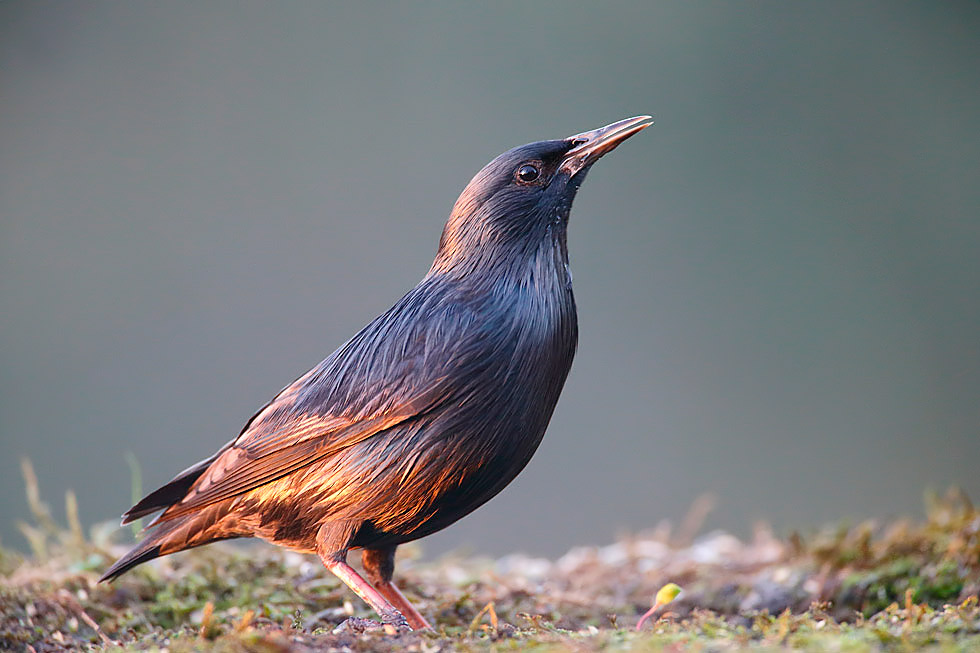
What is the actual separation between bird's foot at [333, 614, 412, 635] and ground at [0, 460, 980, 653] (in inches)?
1.9

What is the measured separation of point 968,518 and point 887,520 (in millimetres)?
391

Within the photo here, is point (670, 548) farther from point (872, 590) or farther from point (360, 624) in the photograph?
point (360, 624)

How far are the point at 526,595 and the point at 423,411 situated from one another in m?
1.41

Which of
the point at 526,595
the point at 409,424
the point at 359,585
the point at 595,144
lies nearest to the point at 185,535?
the point at 359,585

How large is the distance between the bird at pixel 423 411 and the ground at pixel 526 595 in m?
0.41

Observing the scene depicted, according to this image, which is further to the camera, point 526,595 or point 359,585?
point 526,595

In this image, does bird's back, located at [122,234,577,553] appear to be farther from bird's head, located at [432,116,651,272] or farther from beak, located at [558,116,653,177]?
beak, located at [558,116,653,177]

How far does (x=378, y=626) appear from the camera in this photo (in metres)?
3.22

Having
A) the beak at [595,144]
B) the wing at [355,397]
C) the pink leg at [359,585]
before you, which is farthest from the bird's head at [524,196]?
the pink leg at [359,585]

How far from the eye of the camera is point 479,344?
11.2ft

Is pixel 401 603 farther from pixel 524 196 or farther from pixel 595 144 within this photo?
pixel 595 144

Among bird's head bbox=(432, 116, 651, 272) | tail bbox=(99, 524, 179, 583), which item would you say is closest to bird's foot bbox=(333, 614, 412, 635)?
tail bbox=(99, 524, 179, 583)

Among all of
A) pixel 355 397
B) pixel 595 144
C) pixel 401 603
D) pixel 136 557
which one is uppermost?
pixel 595 144

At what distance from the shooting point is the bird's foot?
3062 mm
